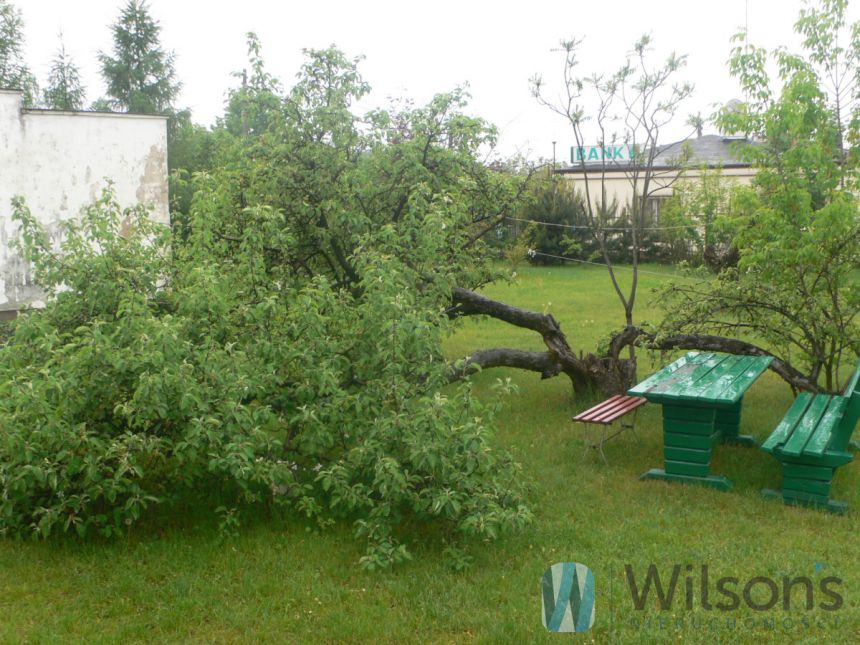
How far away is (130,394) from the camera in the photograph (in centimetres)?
505

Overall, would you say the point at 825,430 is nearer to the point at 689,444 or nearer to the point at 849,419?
the point at 849,419

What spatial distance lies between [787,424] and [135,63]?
36.4 m

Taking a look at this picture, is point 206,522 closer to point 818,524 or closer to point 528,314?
point 818,524

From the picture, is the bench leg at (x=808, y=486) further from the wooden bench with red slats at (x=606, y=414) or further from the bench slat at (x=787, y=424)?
the wooden bench with red slats at (x=606, y=414)

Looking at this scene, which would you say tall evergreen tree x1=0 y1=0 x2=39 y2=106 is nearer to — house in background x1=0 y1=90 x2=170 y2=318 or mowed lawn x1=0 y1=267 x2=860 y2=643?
house in background x1=0 y1=90 x2=170 y2=318

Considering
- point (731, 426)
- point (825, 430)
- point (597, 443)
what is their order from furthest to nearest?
point (731, 426) → point (597, 443) → point (825, 430)

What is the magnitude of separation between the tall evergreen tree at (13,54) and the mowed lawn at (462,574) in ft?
113

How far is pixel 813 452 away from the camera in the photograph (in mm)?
5477

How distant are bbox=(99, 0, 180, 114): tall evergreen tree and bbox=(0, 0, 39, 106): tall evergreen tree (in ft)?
10.2

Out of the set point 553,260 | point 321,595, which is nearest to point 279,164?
point 321,595

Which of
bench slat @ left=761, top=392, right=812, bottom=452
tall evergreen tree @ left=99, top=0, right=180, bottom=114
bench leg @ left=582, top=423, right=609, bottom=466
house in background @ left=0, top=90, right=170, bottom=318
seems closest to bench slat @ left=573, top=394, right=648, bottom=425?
bench leg @ left=582, top=423, right=609, bottom=466

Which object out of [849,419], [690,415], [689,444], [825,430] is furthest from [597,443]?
[849,419]

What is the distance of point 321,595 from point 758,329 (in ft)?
18.2

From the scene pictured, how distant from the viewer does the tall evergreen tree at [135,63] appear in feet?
120
